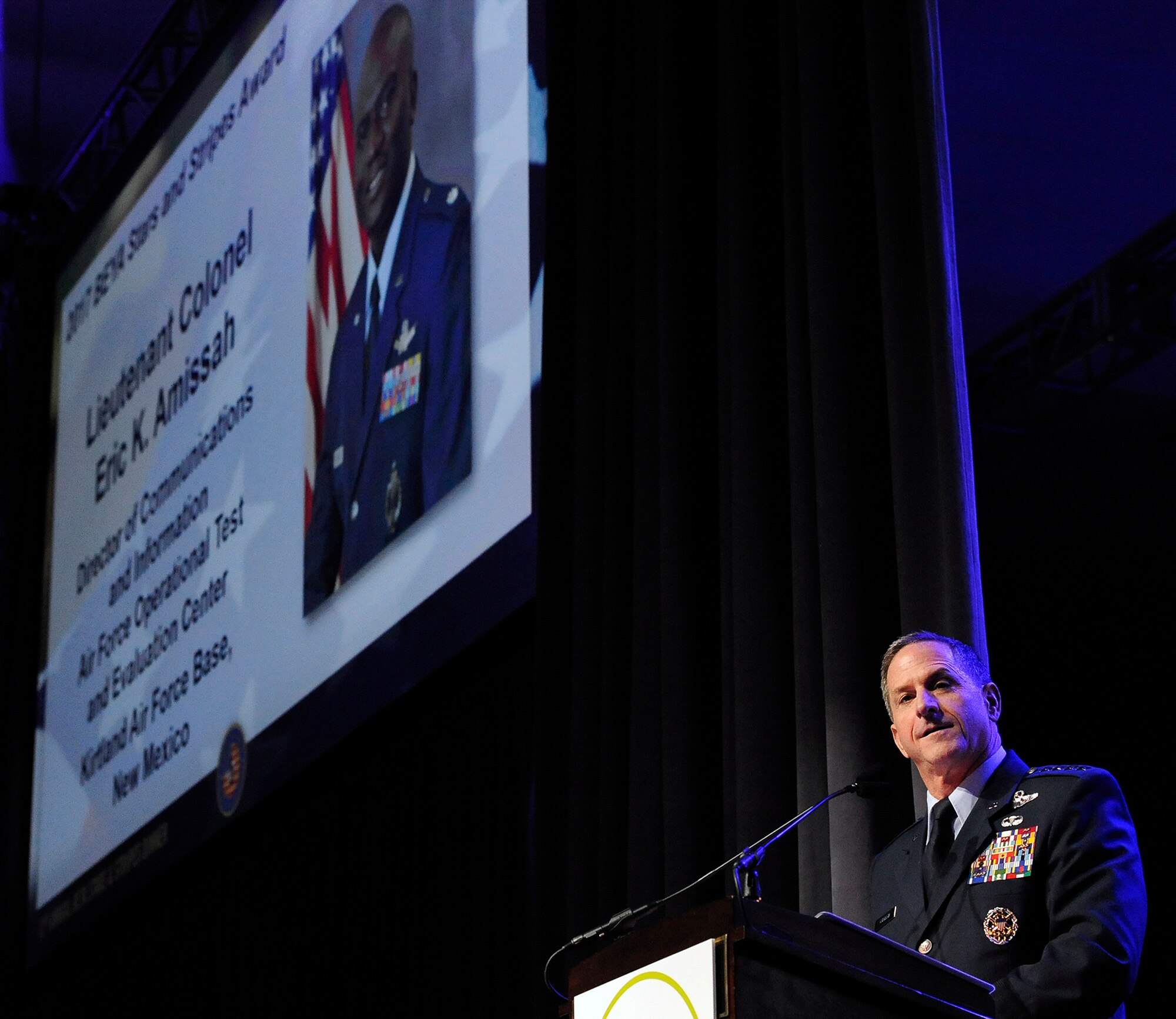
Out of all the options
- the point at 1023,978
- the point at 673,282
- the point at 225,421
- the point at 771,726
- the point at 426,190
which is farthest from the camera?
the point at 225,421

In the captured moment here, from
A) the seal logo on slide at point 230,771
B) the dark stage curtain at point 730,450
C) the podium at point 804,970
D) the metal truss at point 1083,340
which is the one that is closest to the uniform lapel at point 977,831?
the podium at point 804,970

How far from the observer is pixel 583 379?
3.21m

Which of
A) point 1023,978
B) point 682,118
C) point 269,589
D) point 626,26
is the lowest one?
point 1023,978

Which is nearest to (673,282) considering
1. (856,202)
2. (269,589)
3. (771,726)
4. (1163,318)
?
(856,202)

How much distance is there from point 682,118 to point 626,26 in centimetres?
33

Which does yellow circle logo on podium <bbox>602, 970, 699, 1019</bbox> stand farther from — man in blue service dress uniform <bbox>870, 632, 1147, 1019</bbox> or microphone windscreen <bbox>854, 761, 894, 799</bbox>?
microphone windscreen <bbox>854, 761, 894, 799</bbox>

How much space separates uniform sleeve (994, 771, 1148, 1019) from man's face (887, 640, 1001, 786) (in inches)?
4.9

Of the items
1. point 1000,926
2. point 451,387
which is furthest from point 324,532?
point 1000,926

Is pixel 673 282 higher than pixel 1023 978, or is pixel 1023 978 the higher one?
pixel 673 282

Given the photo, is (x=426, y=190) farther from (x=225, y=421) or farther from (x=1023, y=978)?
(x=1023, y=978)

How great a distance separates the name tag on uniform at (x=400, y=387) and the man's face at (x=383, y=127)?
12.8 inches

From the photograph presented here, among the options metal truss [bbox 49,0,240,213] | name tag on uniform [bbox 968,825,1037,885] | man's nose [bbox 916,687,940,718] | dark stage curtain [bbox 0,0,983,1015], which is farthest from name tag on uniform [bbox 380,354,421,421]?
name tag on uniform [bbox 968,825,1037,885]

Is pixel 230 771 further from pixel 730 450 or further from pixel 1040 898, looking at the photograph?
pixel 1040 898

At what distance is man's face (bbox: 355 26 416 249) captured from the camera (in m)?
3.78
